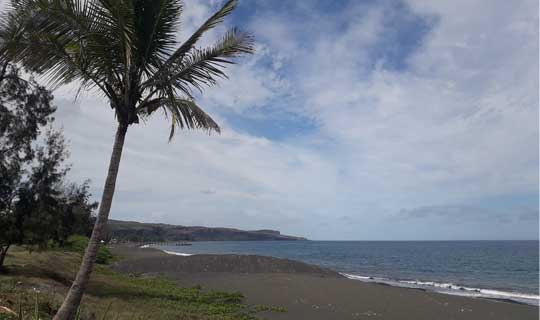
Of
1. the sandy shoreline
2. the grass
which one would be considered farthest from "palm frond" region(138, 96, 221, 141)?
the sandy shoreline

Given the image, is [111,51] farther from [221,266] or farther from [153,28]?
[221,266]

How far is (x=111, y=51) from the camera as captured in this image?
654cm

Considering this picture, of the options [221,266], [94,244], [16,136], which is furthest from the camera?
[221,266]

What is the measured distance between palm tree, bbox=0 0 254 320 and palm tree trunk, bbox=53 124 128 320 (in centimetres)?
1

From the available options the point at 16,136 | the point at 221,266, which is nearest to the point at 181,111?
the point at 16,136

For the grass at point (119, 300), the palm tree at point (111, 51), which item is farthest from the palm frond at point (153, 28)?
the grass at point (119, 300)

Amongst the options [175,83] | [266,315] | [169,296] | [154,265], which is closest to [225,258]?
[154,265]

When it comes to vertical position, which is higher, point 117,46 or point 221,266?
point 117,46

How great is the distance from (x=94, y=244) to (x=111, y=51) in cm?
305

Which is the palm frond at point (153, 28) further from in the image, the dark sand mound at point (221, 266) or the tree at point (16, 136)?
the dark sand mound at point (221, 266)

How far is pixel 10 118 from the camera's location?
13.6 m

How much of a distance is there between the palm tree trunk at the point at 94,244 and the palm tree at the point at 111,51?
1 cm

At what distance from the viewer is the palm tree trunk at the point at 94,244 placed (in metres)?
5.86

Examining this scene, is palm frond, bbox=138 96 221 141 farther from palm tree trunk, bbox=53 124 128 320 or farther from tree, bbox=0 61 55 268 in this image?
tree, bbox=0 61 55 268
